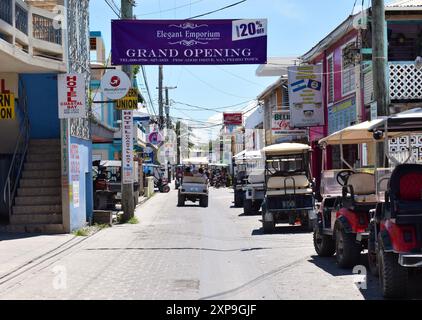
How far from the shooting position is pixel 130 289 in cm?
877

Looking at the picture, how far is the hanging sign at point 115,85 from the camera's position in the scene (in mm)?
19266

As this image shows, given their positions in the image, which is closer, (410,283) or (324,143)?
(410,283)

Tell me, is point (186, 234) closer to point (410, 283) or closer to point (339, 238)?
point (339, 238)

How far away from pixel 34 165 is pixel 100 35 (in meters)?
24.8

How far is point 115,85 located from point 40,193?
4.04 metres

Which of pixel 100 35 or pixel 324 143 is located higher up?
pixel 100 35

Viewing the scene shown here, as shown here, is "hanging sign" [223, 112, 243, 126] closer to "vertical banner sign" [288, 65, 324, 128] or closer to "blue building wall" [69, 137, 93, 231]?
"vertical banner sign" [288, 65, 324, 128]

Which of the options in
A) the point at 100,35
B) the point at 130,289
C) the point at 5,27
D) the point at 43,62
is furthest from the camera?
the point at 100,35

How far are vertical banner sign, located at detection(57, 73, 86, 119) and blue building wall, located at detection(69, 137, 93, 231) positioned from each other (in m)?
1.10

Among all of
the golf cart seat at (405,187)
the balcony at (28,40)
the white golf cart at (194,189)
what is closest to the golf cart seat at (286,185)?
the balcony at (28,40)

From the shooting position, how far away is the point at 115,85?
19281 mm

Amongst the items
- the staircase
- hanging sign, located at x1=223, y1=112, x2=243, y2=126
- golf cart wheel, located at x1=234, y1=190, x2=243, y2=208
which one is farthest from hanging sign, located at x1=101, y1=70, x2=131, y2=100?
hanging sign, located at x1=223, y1=112, x2=243, y2=126

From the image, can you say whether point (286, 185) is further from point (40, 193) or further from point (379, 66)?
point (40, 193)

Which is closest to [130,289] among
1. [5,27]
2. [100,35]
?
[5,27]
